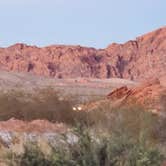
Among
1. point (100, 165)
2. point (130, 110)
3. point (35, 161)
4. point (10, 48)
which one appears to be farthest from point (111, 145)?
point (10, 48)

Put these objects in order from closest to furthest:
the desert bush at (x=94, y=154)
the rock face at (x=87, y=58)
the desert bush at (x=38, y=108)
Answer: the desert bush at (x=94, y=154), the desert bush at (x=38, y=108), the rock face at (x=87, y=58)

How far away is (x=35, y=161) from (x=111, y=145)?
132cm

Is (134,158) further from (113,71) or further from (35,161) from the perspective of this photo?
(113,71)

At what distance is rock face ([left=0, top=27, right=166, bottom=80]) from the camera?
476 ft

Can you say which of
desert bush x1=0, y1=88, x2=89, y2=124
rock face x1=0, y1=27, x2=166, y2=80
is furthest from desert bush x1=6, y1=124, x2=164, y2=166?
rock face x1=0, y1=27, x2=166, y2=80

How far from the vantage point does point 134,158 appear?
10.5 metres

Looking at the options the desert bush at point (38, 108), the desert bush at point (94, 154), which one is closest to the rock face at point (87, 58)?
the desert bush at point (38, 108)

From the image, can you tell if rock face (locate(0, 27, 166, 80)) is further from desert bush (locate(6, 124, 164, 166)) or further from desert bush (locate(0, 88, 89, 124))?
desert bush (locate(6, 124, 164, 166))

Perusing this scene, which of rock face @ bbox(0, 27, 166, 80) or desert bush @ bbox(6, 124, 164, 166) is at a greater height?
rock face @ bbox(0, 27, 166, 80)

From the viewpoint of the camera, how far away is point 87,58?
15025 cm

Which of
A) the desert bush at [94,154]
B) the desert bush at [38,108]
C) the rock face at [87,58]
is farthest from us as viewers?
the rock face at [87,58]

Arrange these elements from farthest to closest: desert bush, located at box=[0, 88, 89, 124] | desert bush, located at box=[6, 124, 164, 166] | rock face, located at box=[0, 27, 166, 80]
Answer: rock face, located at box=[0, 27, 166, 80] < desert bush, located at box=[0, 88, 89, 124] < desert bush, located at box=[6, 124, 164, 166]

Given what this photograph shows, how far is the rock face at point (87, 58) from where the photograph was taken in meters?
145

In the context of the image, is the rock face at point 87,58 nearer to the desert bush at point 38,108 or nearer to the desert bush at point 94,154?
the desert bush at point 38,108
